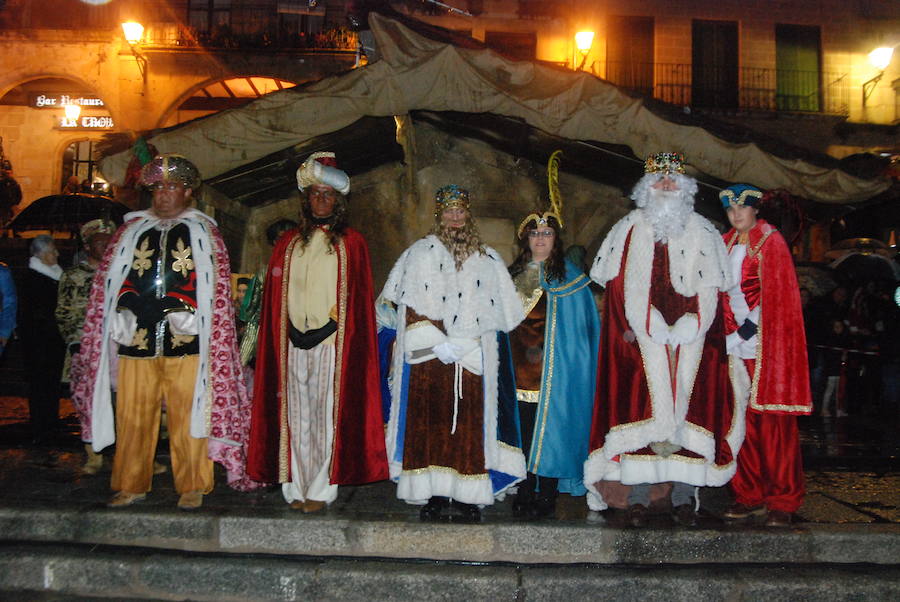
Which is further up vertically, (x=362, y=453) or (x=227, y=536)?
(x=362, y=453)

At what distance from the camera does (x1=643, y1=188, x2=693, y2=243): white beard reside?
4.21 meters

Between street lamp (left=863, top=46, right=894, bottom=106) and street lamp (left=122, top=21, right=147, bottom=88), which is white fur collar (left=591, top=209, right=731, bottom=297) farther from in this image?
street lamp (left=863, top=46, right=894, bottom=106)

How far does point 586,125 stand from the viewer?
6.42 meters

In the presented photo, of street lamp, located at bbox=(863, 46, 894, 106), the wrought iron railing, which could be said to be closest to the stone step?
the wrought iron railing

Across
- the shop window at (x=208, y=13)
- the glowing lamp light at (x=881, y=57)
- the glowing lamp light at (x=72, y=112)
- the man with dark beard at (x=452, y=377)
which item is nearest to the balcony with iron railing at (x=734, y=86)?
the glowing lamp light at (x=881, y=57)

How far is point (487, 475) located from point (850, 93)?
68.5 ft

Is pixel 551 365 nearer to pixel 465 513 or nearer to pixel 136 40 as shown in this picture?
pixel 465 513

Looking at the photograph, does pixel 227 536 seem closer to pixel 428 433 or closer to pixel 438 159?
pixel 428 433

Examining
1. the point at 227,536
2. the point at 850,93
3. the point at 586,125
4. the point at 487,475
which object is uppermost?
the point at 850,93

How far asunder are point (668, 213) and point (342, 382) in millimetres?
2384

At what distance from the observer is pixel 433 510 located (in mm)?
4176

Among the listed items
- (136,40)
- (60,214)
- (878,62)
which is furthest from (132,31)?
→ (878,62)

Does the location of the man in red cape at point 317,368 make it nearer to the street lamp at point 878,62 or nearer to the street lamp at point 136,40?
the street lamp at point 136,40

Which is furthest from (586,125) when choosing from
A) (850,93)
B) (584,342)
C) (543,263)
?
(850,93)
